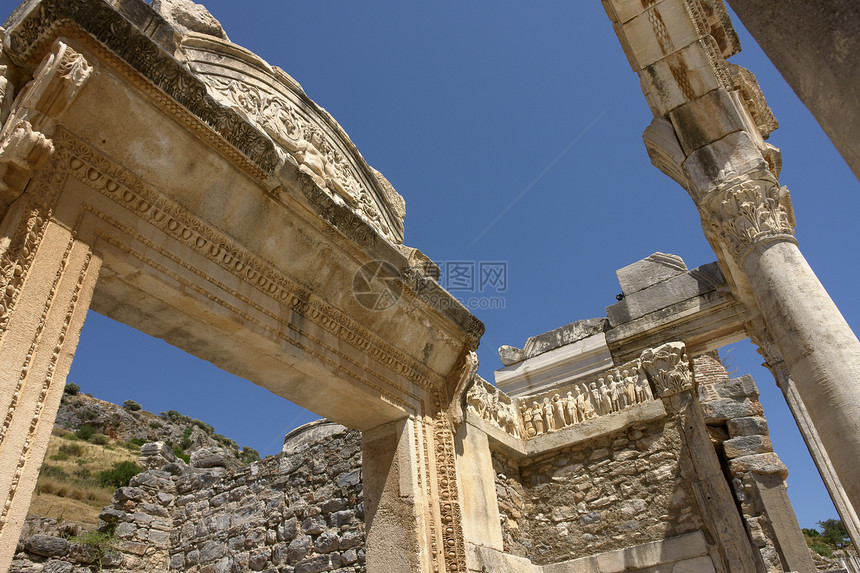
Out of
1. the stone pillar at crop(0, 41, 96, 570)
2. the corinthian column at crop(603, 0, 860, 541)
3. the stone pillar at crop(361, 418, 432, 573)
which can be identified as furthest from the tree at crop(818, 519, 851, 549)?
the stone pillar at crop(0, 41, 96, 570)

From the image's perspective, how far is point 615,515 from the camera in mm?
6047

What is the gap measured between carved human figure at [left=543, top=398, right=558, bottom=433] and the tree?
23817mm

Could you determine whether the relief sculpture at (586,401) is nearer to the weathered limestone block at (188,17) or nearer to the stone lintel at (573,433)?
the stone lintel at (573,433)

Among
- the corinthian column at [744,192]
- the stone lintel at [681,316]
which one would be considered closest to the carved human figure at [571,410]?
the stone lintel at [681,316]

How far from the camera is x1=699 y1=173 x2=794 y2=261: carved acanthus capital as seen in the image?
4.96m

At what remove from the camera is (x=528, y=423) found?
22.8ft

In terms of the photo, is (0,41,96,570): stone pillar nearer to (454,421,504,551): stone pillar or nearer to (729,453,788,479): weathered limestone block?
(454,421,504,551): stone pillar

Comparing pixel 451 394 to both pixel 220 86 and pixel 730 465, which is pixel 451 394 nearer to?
pixel 220 86

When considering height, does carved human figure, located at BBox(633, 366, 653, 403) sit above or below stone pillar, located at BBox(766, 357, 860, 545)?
above

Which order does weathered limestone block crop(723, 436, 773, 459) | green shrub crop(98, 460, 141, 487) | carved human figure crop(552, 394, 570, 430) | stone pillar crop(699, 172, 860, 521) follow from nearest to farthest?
stone pillar crop(699, 172, 860, 521), carved human figure crop(552, 394, 570, 430), weathered limestone block crop(723, 436, 773, 459), green shrub crop(98, 460, 141, 487)

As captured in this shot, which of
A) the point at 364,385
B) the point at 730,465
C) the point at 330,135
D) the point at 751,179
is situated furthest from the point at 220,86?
the point at 730,465

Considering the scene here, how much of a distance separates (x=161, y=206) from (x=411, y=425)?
2592 millimetres

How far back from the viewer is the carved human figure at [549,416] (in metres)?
6.80

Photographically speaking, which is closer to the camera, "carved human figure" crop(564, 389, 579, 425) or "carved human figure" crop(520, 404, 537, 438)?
"carved human figure" crop(564, 389, 579, 425)
